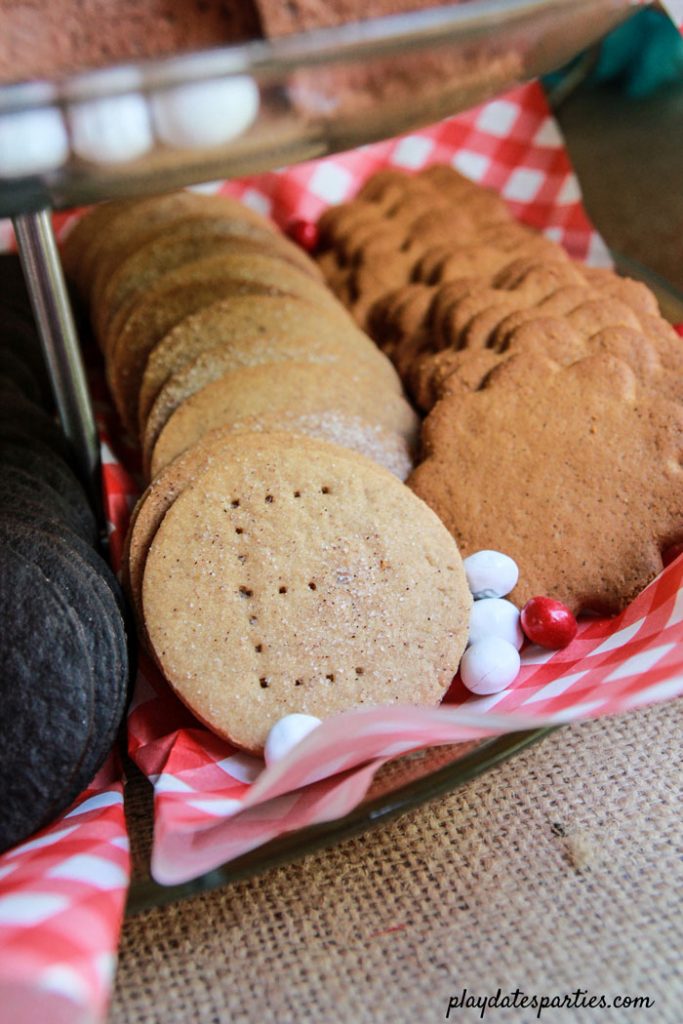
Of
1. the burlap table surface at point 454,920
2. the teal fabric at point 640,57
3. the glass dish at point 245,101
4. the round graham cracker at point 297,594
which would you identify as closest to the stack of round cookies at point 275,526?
the round graham cracker at point 297,594

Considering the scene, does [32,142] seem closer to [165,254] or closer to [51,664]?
[51,664]

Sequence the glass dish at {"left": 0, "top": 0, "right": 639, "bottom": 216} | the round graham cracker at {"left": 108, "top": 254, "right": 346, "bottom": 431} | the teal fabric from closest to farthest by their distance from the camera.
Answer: the glass dish at {"left": 0, "top": 0, "right": 639, "bottom": 216}, the round graham cracker at {"left": 108, "top": 254, "right": 346, "bottom": 431}, the teal fabric

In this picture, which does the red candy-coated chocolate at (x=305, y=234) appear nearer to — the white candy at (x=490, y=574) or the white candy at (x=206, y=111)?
the white candy at (x=490, y=574)

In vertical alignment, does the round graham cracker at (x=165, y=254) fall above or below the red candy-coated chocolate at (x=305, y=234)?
above

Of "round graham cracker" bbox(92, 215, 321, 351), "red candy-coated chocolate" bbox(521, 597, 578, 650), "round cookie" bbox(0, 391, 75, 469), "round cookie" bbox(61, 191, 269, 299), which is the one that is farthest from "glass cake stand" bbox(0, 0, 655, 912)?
"round cookie" bbox(61, 191, 269, 299)

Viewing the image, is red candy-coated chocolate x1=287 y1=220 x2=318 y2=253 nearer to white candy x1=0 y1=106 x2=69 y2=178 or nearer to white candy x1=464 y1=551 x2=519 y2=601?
white candy x1=464 y1=551 x2=519 y2=601
